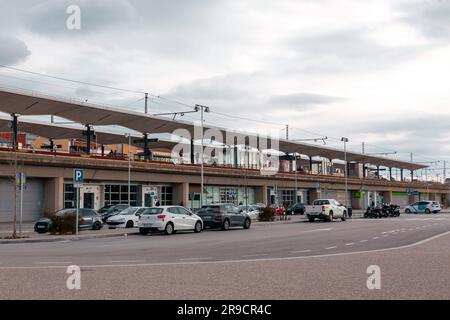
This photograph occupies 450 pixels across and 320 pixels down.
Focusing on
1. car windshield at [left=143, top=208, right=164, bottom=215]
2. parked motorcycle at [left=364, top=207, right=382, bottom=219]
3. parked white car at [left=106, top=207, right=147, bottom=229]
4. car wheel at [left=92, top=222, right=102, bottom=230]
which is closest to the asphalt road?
car windshield at [left=143, top=208, right=164, bottom=215]

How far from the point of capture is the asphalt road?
9.63 meters

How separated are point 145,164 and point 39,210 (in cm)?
1241

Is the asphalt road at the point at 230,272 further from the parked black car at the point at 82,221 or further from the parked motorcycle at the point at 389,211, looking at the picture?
the parked motorcycle at the point at 389,211

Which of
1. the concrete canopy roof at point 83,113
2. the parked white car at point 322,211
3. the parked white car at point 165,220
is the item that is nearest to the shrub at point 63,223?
the parked white car at point 165,220

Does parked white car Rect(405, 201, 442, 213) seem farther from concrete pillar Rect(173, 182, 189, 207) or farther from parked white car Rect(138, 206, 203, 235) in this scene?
parked white car Rect(138, 206, 203, 235)

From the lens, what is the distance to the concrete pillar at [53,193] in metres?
52.2

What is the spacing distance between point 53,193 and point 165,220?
26.9 m

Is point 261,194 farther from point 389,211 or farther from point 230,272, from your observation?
point 230,272

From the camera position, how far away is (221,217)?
1280 inches

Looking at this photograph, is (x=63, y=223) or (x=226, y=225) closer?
(x=63, y=223)

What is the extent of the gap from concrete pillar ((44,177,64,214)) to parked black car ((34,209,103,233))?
20.6 m

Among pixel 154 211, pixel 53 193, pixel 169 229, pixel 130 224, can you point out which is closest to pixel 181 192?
pixel 53 193

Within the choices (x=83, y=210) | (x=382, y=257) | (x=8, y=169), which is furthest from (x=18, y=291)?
(x=8, y=169)

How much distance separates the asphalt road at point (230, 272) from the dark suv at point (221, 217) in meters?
12.4
